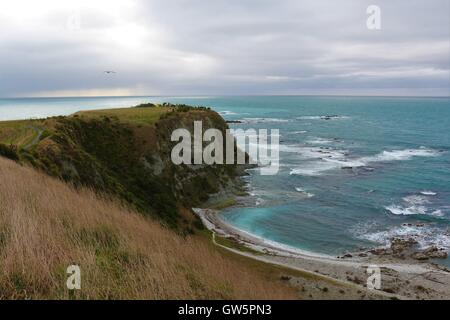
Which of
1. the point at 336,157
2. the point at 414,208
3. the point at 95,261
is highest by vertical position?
the point at 95,261

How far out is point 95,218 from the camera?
9.65 meters

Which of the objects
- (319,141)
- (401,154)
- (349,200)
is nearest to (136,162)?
(349,200)

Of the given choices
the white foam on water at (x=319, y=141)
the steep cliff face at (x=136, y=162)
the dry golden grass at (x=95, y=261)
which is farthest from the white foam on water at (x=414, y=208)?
the white foam on water at (x=319, y=141)

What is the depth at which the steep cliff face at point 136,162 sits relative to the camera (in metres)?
32.9

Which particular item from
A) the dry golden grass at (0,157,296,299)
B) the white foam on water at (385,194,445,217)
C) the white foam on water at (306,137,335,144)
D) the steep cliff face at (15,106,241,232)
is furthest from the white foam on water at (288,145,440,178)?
the dry golden grass at (0,157,296,299)

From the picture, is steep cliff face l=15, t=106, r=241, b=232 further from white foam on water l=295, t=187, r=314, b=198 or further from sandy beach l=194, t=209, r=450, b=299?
white foam on water l=295, t=187, r=314, b=198

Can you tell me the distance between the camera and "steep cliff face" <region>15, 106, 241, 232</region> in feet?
108

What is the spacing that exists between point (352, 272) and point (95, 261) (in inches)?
1071

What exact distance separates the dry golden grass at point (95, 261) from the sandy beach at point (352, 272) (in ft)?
56.7

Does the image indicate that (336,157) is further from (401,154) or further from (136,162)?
(136,162)

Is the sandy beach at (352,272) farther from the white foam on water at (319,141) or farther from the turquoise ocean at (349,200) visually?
the white foam on water at (319,141)

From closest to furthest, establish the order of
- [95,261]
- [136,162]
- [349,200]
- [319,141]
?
1. [95,261]
2. [136,162]
3. [349,200]
4. [319,141]

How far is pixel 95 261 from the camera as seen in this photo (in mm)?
7383

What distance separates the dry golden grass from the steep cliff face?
20910mm
